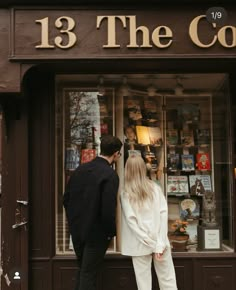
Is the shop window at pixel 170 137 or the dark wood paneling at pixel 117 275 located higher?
the shop window at pixel 170 137

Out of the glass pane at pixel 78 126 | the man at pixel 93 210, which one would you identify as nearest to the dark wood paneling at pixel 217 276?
the glass pane at pixel 78 126

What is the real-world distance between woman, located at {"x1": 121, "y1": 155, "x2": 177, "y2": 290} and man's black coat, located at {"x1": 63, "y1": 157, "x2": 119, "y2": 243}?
23 cm

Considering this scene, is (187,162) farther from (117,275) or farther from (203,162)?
(117,275)

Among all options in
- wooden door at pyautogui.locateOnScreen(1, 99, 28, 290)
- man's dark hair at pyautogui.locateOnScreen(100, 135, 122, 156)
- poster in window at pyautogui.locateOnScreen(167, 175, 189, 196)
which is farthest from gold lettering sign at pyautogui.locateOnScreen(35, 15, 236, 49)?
poster in window at pyautogui.locateOnScreen(167, 175, 189, 196)

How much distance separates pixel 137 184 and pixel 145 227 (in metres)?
0.43

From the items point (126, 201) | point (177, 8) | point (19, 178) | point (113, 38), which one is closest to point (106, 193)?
point (126, 201)

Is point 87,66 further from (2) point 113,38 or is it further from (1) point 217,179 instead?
(1) point 217,179

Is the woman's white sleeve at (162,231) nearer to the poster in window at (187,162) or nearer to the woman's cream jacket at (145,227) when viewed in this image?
the woman's cream jacket at (145,227)

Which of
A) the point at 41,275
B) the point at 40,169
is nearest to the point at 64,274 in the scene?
the point at 41,275

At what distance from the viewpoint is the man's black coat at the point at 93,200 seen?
15.0 feet

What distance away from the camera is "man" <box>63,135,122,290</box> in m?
4.57

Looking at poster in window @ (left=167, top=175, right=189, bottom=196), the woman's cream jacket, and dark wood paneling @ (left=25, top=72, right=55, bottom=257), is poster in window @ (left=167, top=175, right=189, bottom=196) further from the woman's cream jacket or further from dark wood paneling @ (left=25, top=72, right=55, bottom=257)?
dark wood paneling @ (left=25, top=72, right=55, bottom=257)

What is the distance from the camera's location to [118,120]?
6016 mm

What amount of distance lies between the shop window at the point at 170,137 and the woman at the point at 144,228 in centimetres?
92
